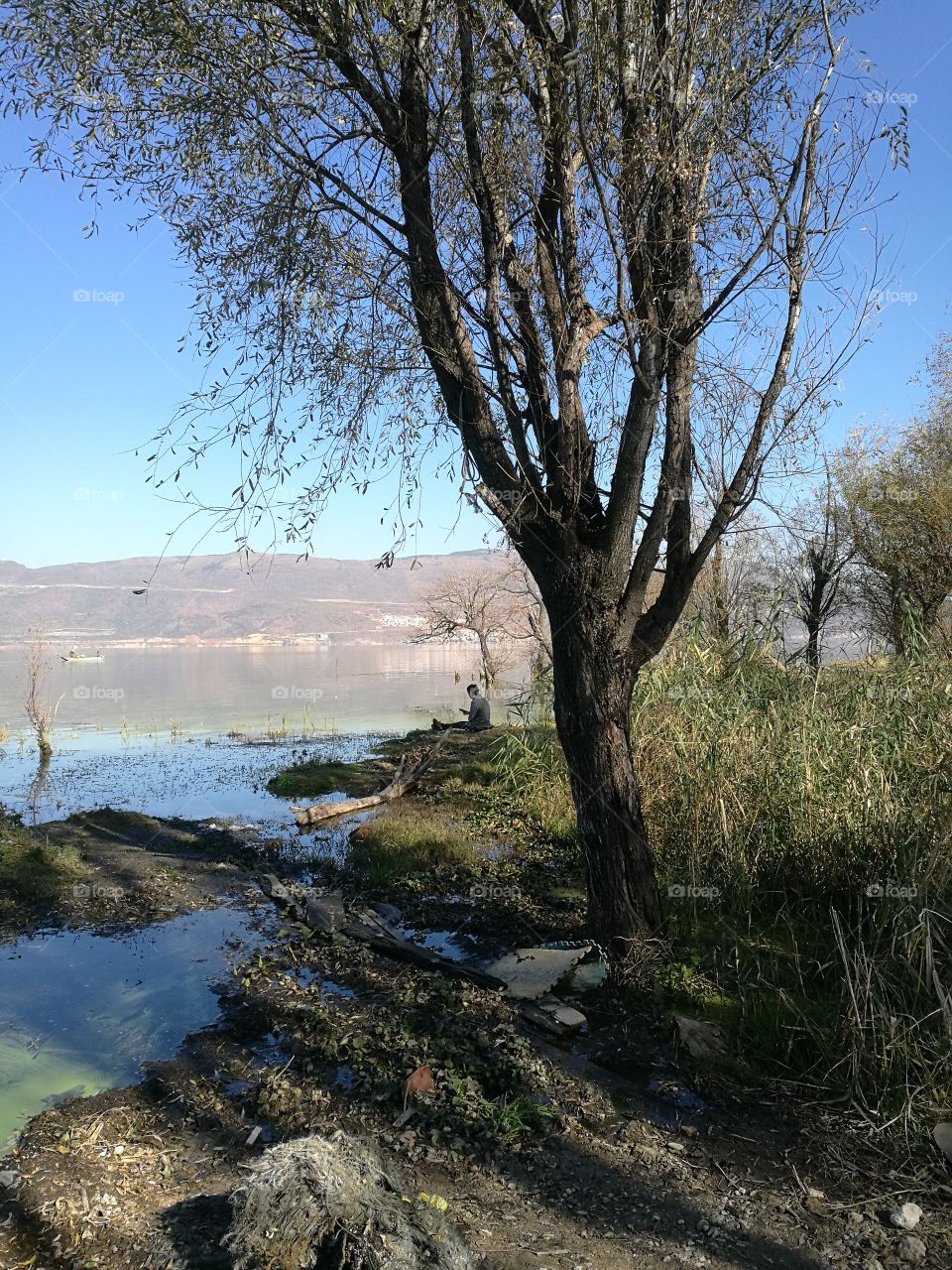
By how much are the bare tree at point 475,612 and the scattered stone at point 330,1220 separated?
27448 millimetres

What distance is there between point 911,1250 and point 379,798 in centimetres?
956

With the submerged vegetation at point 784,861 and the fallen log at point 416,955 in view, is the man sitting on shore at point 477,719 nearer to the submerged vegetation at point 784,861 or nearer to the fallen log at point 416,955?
the submerged vegetation at point 784,861

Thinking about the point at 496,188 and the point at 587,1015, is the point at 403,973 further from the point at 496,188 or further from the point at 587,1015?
the point at 496,188

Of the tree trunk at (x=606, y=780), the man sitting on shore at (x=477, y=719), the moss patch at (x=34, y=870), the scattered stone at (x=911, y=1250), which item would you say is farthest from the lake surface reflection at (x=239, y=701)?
the scattered stone at (x=911, y=1250)

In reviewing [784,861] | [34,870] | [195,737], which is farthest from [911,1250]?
[195,737]

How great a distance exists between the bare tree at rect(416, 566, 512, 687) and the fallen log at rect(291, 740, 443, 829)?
17339mm

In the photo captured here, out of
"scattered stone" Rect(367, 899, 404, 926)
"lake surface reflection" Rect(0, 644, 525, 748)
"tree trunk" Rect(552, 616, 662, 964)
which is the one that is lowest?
"lake surface reflection" Rect(0, 644, 525, 748)

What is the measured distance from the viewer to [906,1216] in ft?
11.1

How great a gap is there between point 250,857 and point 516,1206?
22.6ft

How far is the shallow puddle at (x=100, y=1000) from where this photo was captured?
16.0ft

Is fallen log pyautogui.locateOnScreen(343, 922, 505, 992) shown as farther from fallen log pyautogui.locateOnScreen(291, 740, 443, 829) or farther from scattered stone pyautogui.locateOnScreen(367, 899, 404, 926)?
fallen log pyautogui.locateOnScreen(291, 740, 443, 829)

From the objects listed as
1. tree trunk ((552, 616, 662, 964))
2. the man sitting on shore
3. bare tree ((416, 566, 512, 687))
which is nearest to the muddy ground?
tree trunk ((552, 616, 662, 964))

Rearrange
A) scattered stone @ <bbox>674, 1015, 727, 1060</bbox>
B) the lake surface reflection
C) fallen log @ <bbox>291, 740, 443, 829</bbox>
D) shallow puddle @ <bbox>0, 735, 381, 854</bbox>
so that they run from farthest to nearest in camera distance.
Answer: the lake surface reflection < shallow puddle @ <bbox>0, 735, 381, 854</bbox> < fallen log @ <bbox>291, 740, 443, 829</bbox> < scattered stone @ <bbox>674, 1015, 727, 1060</bbox>

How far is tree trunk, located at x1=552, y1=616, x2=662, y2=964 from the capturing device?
549 cm
